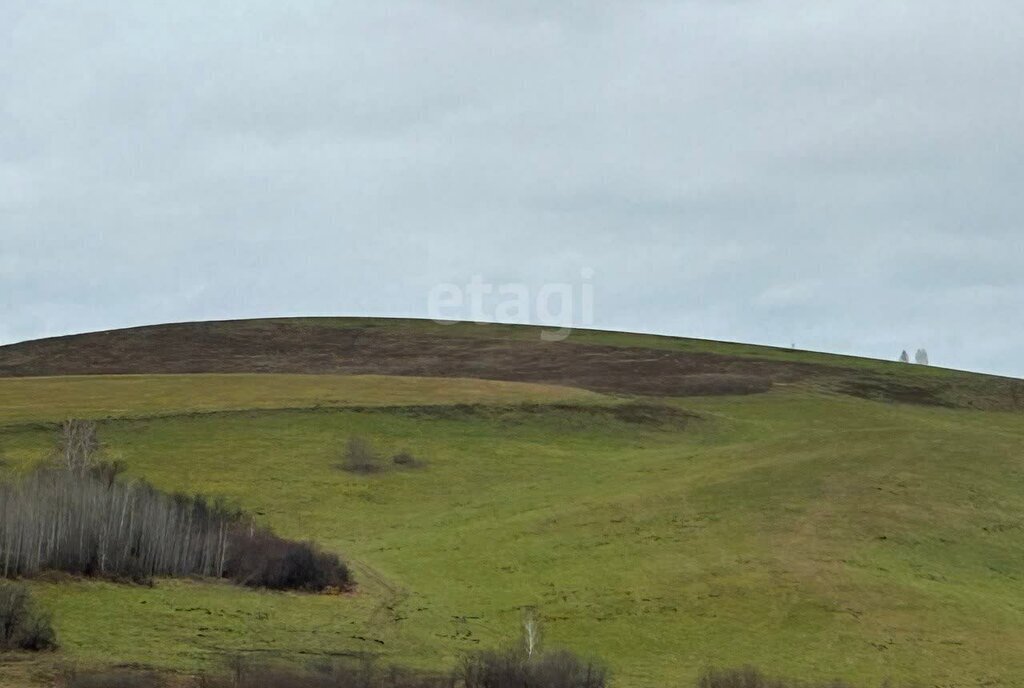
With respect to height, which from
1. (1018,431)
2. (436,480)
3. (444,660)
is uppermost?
(1018,431)

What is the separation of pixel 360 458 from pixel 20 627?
27199 mm

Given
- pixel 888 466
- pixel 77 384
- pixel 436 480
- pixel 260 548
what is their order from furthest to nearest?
1. pixel 77 384
2. pixel 436 480
3. pixel 888 466
4. pixel 260 548

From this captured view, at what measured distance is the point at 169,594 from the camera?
94.1ft

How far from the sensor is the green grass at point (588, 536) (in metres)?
27.0

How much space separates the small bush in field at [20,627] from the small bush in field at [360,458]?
84.2 feet

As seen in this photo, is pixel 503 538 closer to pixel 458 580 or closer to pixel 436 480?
pixel 458 580

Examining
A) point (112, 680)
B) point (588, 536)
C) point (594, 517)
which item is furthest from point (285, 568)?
point (112, 680)

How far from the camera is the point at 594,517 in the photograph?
130 feet

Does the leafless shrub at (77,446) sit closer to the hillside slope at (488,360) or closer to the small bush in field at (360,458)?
the small bush in field at (360,458)

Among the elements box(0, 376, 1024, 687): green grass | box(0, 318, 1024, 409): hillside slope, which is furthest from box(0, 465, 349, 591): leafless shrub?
box(0, 318, 1024, 409): hillside slope

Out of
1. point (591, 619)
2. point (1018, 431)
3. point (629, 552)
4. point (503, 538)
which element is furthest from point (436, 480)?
point (1018, 431)

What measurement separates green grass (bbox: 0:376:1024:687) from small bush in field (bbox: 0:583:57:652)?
1.75ft

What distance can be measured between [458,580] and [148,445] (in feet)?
68.3

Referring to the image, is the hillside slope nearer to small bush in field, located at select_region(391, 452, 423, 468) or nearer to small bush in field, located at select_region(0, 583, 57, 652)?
small bush in field, located at select_region(391, 452, 423, 468)
